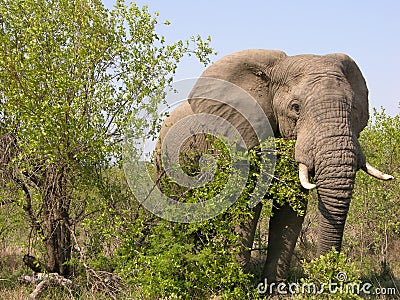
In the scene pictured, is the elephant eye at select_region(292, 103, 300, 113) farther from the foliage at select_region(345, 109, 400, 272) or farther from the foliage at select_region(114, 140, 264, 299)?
the foliage at select_region(345, 109, 400, 272)

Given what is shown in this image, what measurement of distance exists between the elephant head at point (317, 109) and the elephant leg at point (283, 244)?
129 centimetres

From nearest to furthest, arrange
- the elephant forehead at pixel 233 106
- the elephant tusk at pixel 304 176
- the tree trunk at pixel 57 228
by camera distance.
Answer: the elephant tusk at pixel 304 176
the tree trunk at pixel 57 228
the elephant forehead at pixel 233 106

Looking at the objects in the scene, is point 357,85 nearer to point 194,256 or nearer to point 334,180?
point 334,180

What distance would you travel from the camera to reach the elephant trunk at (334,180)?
5.66 meters

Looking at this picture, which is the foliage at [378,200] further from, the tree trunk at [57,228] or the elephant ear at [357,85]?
the tree trunk at [57,228]

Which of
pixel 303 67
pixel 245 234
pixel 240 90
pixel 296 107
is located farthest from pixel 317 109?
pixel 245 234

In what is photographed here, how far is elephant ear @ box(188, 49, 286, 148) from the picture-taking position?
6.99m

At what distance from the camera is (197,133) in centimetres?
745

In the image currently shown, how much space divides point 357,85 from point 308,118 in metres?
1.43

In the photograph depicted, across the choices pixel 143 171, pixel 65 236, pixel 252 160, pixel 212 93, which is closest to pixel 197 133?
pixel 212 93

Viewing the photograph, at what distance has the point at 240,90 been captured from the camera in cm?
713

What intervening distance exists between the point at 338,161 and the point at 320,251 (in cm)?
108

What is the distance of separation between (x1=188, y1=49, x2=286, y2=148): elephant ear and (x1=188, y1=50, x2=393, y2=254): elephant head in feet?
0.04

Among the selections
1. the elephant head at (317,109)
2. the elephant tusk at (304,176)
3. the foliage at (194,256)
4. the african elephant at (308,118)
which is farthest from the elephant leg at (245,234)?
the elephant head at (317,109)
